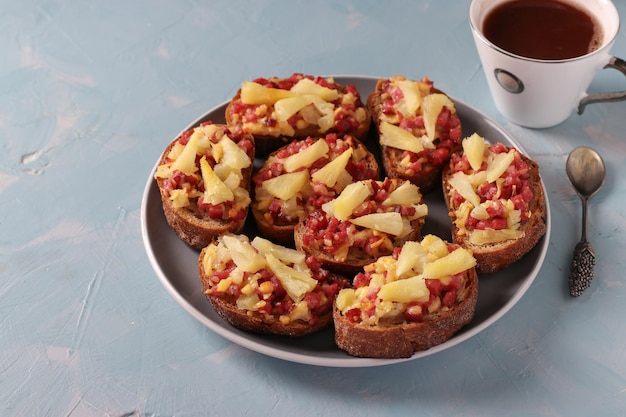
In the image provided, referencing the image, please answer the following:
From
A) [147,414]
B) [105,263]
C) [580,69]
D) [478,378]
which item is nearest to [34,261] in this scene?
[105,263]

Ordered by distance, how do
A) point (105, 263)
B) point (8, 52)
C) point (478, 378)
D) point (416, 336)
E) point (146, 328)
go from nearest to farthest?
point (416, 336) < point (478, 378) < point (146, 328) < point (105, 263) < point (8, 52)

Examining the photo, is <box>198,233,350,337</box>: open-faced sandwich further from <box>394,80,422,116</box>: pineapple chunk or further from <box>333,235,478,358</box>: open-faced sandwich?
<box>394,80,422,116</box>: pineapple chunk

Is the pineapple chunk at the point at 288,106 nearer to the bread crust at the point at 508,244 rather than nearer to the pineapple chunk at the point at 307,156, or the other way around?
the pineapple chunk at the point at 307,156

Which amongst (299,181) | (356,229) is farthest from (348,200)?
(299,181)

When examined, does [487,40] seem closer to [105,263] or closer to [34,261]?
[105,263]

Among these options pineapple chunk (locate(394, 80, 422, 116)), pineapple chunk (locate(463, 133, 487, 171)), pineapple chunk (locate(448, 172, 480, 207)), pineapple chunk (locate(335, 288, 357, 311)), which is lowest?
pineapple chunk (locate(448, 172, 480, 207))

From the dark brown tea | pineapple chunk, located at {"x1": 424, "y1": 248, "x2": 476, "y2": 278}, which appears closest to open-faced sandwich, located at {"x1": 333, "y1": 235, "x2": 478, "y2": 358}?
pineapple chunk, located at {"x1": 424, "y1": 248, "x2": 476, "y2": 278}

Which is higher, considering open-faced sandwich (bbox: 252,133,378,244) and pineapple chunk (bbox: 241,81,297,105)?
pineapple chunk (bbox: 241,81,297,105)
